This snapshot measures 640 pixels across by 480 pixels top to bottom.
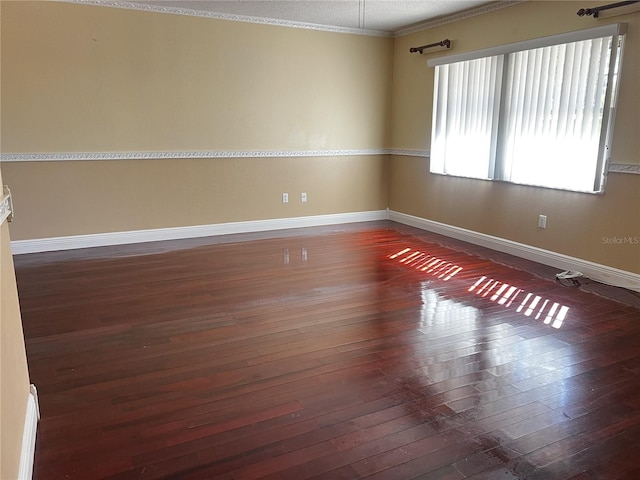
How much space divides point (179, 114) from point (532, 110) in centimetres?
356

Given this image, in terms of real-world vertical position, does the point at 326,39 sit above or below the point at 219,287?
above

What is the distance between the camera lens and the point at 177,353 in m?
2.75

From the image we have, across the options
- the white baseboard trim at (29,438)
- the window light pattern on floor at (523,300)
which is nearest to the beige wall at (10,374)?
the white baseboard trim at (29,438)

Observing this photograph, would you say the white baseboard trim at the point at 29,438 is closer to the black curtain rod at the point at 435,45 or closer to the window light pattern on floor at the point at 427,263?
the window light pattern on floor at the point at 427,263

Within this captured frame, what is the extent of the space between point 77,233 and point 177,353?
2906mm

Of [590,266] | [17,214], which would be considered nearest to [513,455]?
[590,266]

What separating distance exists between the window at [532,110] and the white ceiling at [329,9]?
51 cm

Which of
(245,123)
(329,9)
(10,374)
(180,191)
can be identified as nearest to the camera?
(10,374)

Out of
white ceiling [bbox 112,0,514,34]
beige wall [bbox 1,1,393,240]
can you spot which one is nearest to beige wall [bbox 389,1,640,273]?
white ceiling [bbox 112,0,514,34]

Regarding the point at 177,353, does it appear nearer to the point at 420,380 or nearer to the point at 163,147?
the point at 420,380

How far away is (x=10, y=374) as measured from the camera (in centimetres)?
163

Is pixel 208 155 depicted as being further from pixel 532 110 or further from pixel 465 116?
pixel 532 110

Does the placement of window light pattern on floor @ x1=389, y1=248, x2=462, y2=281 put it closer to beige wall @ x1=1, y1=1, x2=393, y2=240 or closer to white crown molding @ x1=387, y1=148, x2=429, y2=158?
white crown molding @ x1=387, y1=148, x2=429, y2=158

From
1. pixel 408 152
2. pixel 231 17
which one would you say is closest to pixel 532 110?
pixel 408 152
